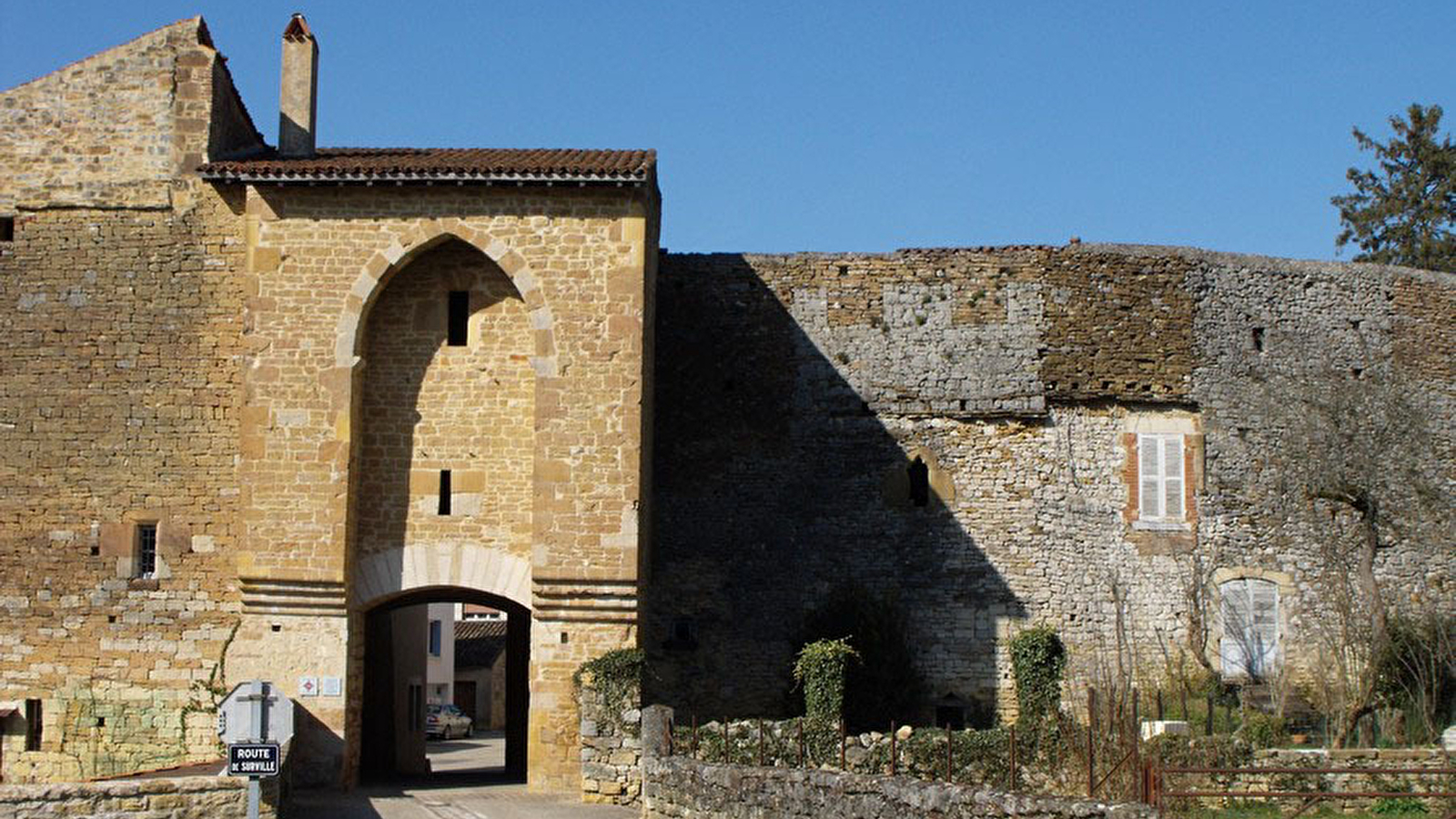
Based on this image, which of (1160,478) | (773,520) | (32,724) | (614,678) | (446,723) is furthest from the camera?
(446,723)

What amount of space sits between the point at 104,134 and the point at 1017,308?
12.7 m

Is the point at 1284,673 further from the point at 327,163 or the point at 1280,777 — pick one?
the point at 327,163

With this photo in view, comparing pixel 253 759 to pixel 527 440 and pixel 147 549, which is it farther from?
pixel 147 549

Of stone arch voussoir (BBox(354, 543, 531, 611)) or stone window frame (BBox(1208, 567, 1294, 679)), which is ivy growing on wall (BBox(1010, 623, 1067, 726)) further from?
stone arch voussoir (BBox(354, 543, 531, 611))

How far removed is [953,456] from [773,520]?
275 cm

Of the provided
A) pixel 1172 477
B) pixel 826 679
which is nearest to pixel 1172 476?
pixel 1172 477

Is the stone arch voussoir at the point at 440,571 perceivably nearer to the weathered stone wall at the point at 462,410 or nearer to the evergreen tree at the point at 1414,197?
the weathered stone wall at the point at 462,410

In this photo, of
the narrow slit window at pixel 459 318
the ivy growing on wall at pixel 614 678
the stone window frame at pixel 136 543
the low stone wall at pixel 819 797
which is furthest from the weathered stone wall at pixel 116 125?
the low stone wall at pixel 819 797

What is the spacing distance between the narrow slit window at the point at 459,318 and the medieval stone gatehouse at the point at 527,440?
0.04 meters

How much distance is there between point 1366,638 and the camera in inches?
949

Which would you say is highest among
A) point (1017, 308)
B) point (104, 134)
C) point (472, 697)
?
point (104, 134)

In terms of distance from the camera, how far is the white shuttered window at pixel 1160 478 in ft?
82.7

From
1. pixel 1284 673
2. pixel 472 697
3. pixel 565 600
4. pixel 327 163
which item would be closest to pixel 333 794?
pixel 565 600

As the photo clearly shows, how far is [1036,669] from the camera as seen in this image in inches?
953
